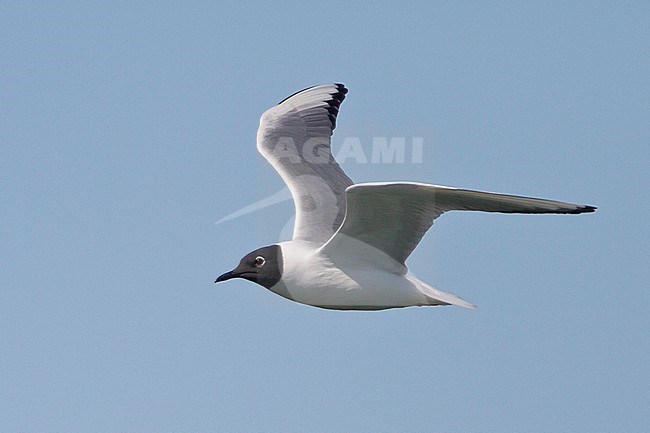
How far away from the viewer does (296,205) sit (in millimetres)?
10695

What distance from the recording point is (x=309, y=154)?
11.7 m

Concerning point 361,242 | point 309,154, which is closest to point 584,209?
point 361,242

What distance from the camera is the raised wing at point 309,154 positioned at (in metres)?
10.5

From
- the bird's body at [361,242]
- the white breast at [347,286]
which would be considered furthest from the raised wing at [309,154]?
the white breast at [347,286]

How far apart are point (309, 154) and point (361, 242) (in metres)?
2.72

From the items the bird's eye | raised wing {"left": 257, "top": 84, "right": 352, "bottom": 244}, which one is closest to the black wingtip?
raised wing {"left": 257, "top": 84, "right": 352, "bottom": 244}

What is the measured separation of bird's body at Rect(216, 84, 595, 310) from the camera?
8.34m

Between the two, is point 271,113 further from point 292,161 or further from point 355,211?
point 355,211

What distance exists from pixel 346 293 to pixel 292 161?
2627mm

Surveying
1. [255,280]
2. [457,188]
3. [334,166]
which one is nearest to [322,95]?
[334,166]

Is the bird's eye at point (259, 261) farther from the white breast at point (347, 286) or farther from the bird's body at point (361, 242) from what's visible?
the white breast at point (347, 286)

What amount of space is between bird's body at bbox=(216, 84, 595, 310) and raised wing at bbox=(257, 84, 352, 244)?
0.02 metres

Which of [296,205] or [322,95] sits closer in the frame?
[296,205]

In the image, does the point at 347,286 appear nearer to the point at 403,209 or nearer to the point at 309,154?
the point at 403,209
